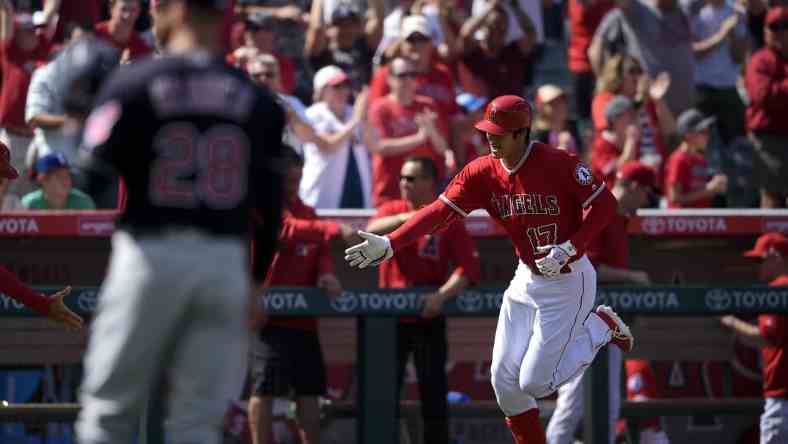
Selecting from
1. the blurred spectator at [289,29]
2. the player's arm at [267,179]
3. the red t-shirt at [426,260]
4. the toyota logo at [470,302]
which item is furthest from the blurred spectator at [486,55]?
the player's arm at [267,179]

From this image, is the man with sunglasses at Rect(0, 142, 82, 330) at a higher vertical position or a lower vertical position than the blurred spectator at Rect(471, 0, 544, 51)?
lower

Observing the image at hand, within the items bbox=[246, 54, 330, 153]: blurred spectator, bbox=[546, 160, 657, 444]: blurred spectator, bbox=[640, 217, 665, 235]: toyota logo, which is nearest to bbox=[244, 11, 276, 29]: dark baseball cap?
bbox=[246, 54, 330, 153]: blurred spectator

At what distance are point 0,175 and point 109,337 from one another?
9.27 feet

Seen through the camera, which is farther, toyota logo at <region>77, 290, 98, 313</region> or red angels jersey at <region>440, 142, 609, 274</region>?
toyota logo at <region>77, 290, 98, 313</region>

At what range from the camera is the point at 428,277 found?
849cm

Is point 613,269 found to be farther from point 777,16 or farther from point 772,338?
point 777,16

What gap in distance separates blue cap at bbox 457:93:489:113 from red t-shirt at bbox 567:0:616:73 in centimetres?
139

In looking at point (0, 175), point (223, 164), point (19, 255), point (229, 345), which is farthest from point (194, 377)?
point (19, 255)

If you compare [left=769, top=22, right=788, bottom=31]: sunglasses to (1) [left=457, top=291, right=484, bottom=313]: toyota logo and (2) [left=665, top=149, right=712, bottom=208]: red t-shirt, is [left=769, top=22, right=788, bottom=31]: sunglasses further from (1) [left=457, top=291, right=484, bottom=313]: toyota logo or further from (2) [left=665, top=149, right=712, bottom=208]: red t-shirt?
(1) [left=457, top=291, right=484, bottom=313]: toyota logo

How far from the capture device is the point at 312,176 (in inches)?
388

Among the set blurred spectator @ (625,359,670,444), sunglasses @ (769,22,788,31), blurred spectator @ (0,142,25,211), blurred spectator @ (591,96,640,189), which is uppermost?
sunglasses @ (769,22,788,31)

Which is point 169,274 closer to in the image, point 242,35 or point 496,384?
point 496,384

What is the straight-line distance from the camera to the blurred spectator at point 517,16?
11.5 meters

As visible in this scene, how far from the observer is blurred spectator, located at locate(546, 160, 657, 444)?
27.2 ft
